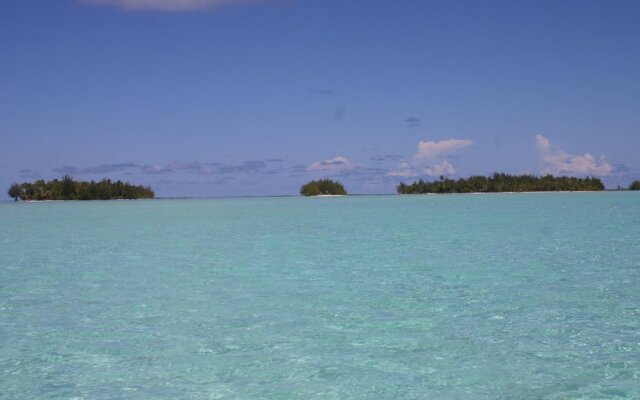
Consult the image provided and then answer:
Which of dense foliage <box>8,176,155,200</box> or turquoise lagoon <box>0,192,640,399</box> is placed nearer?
turquoise lagoon <box>0,192,640,399</box>

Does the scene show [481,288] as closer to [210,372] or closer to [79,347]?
[210,372]

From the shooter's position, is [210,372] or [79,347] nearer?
[210,372]

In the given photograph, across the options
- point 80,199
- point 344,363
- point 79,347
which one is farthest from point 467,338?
A: point 80,199

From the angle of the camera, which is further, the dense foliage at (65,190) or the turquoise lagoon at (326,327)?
the dense foliage at (65,190)

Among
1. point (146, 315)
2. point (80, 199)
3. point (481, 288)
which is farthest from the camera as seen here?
point (80, 199)

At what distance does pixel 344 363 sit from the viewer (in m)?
7.82

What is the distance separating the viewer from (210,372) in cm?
748

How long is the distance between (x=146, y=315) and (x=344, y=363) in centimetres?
481

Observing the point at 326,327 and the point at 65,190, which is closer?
the point at 326,327

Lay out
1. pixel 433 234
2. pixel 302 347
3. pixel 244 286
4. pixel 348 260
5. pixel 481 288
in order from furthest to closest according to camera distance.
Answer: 1. pixel 433 234
2. pixel 348 260
3. pixel 244 286
4. pixel 481 288
5. pixel 302 347

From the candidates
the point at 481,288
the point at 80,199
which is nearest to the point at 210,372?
the point at 481,288

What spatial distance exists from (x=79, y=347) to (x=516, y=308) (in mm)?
7705

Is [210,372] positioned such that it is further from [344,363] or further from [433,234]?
[433,234]

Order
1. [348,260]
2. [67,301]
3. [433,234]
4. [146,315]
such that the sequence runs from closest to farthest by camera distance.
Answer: [146,315] < [67,301] < [348,260] < [433,234]
